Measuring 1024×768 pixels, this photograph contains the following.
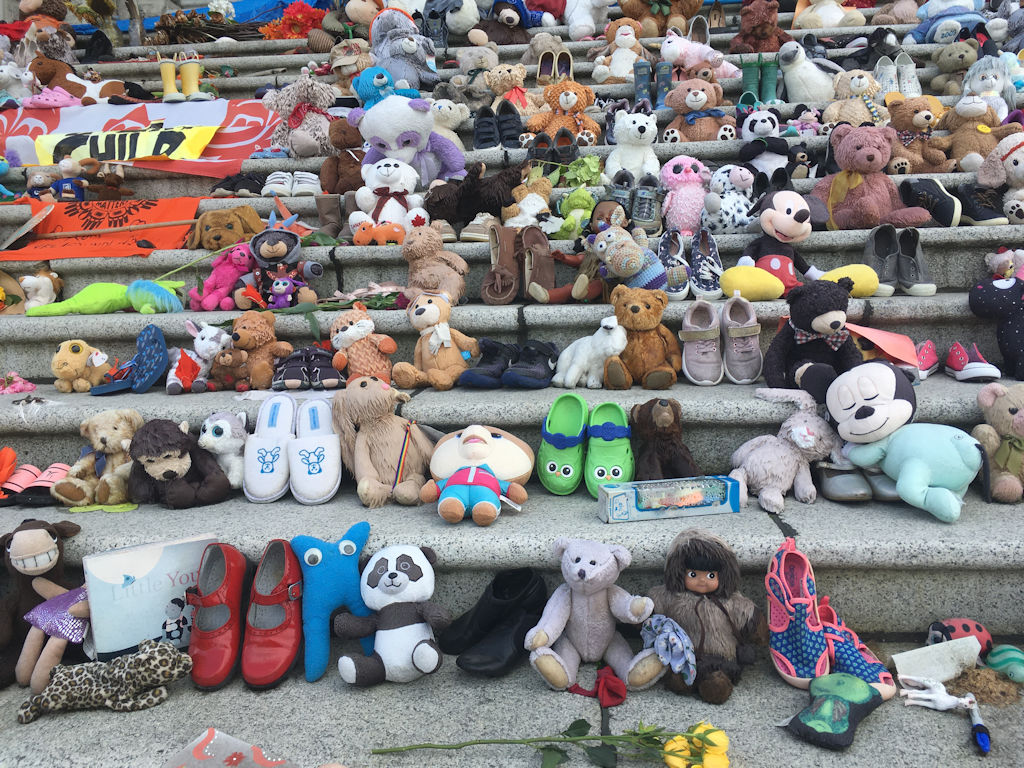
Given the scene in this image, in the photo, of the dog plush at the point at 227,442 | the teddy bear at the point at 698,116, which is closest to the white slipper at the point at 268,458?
the dog plush at the point at 227,442

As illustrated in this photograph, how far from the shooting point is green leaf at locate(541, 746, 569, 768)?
1532 mm

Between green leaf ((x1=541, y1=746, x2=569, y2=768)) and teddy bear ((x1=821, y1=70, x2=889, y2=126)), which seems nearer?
green leaf ((x1=541, y1=746, x2=569, y2=768))

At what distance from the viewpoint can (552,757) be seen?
155 cm

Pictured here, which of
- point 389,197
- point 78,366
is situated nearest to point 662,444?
point 389,197

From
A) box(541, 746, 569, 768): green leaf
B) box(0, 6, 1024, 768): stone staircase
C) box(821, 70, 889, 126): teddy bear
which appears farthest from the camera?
box(821, 70, 889, 126): teddy bear

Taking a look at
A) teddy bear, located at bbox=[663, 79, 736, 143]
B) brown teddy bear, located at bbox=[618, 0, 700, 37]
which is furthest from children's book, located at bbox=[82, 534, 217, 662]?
brown teddy bear, located at bbox=[618, 0, 700, 37]

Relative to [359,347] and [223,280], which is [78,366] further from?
[359,347]

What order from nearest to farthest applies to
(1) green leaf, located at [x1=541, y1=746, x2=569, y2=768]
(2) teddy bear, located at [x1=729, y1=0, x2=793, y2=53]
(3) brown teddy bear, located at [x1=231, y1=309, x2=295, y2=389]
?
(1) green leaf, located at [x1=541, y1=746, x2=569, y2=768] < (3) brown teddy bear, located at [x1=231, y1=309, x2=295, y2=389] < (2) teddy bear, located at [x1=729, y1=0, x2=793, y2=53]

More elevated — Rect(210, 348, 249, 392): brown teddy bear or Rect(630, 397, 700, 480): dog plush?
Rect(210, 348, 249, 392): brown teddy bear

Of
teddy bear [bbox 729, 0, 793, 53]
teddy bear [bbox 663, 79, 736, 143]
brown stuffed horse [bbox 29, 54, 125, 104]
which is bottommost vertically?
teddy bear [bbox 663, 79, 736, 143]

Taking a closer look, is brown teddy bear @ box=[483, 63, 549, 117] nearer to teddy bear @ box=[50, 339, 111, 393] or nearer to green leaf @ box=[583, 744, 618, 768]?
teddy bear @ box=[50, 339, 111, 393]

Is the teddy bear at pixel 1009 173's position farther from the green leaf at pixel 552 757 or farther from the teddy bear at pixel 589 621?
the green leaf at pixel 552 757

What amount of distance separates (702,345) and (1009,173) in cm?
229

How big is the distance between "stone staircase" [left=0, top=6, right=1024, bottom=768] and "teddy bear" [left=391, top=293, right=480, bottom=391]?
0.11m
